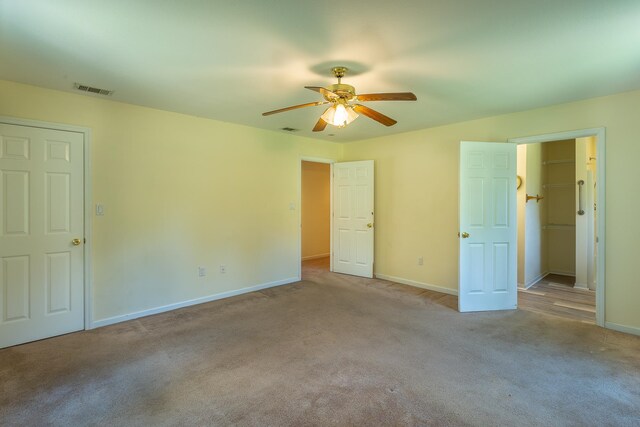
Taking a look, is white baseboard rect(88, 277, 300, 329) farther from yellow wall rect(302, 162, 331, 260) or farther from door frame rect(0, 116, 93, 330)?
yellow wall rect(302, 162, 331, 260)

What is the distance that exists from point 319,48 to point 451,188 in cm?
318

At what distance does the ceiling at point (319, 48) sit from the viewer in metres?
1.85

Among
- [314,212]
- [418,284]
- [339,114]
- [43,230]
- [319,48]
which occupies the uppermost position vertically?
[319,48]

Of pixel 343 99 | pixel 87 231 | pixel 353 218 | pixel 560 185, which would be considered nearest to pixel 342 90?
pixel 343 99

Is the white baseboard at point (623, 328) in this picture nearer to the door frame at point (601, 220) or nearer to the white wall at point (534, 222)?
the door frame at point (601, 220)

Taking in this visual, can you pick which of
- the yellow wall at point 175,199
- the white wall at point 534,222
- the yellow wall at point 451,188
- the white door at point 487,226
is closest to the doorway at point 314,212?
the yellow wall at point 451,188

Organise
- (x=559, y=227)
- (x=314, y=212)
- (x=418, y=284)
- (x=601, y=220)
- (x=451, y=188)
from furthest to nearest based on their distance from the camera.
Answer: (x=314, y=212), (x=559, y=227), (x=418, y=284), (x=451, y=188), (x=601, y=220)

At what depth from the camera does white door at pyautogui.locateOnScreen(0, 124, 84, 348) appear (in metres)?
2.99

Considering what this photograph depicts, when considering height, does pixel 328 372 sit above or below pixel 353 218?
below

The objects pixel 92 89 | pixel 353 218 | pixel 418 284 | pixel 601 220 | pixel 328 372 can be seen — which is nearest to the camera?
pixel 328 372

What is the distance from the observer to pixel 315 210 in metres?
7.79

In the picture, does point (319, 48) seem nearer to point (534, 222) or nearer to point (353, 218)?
point (353, 218)

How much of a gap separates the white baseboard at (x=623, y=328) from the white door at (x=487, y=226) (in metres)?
0.90

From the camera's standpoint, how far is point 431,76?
284 cm
